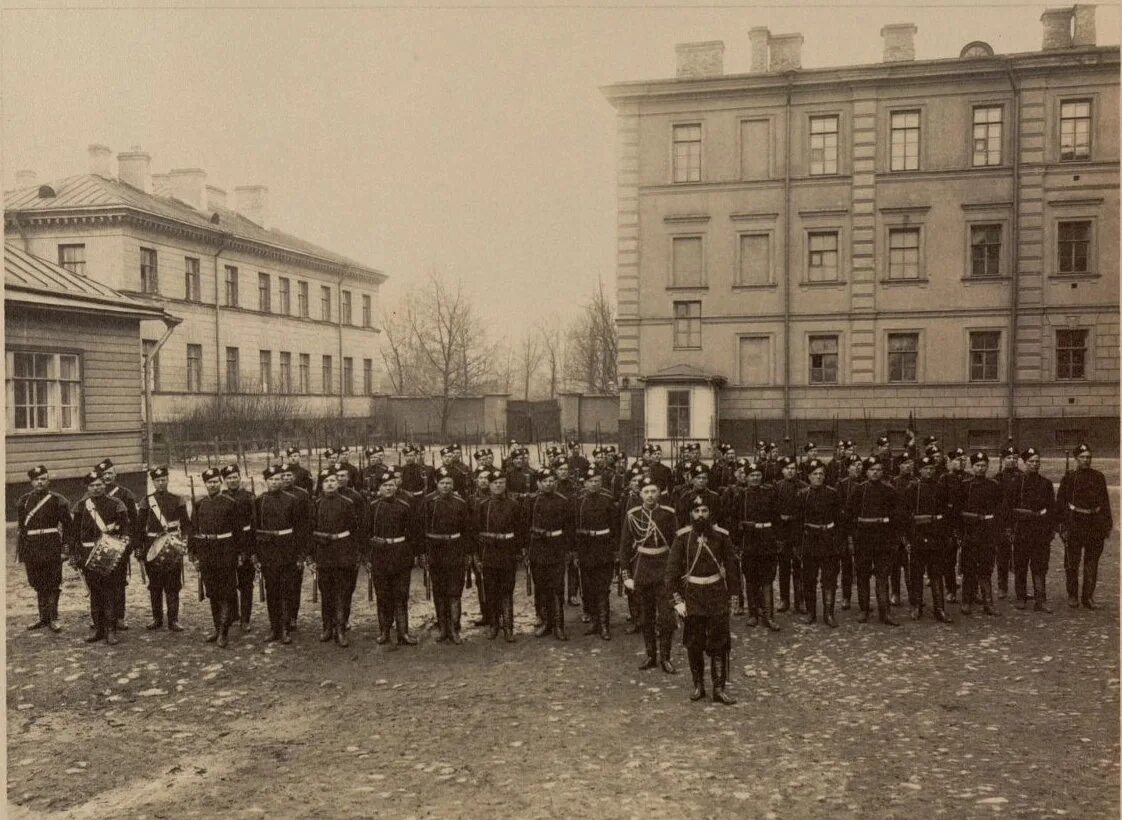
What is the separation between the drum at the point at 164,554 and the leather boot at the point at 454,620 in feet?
9.02

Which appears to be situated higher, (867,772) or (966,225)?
(966,225)

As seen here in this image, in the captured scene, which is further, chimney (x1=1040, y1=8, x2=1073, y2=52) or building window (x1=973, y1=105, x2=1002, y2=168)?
building window (x1=973, y1=105, x2=1002, y2=168)

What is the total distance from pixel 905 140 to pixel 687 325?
7.70m

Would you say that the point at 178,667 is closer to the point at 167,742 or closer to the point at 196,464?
the point at 167,742

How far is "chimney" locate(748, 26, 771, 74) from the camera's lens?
79.2 feet

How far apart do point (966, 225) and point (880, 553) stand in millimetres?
17036

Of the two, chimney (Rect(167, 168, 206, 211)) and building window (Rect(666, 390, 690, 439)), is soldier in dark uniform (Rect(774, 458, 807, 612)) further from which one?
chimney (Rect(167, 168, 206, 211))

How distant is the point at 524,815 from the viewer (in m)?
4.84

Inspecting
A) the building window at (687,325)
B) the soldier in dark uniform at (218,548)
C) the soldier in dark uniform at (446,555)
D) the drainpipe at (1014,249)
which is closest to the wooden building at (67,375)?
the soldier in dark uniform at (218,548)

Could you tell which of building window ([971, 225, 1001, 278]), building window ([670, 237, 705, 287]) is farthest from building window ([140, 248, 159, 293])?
building window ([971, 225, 1001, 278])

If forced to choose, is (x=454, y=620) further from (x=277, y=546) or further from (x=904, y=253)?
(x=904, y=253)

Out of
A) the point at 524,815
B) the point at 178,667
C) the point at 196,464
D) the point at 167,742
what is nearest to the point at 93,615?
the point at 178,667

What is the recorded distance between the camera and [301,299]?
3422 cm

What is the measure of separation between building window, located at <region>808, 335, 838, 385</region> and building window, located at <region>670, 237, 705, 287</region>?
12.3ft
